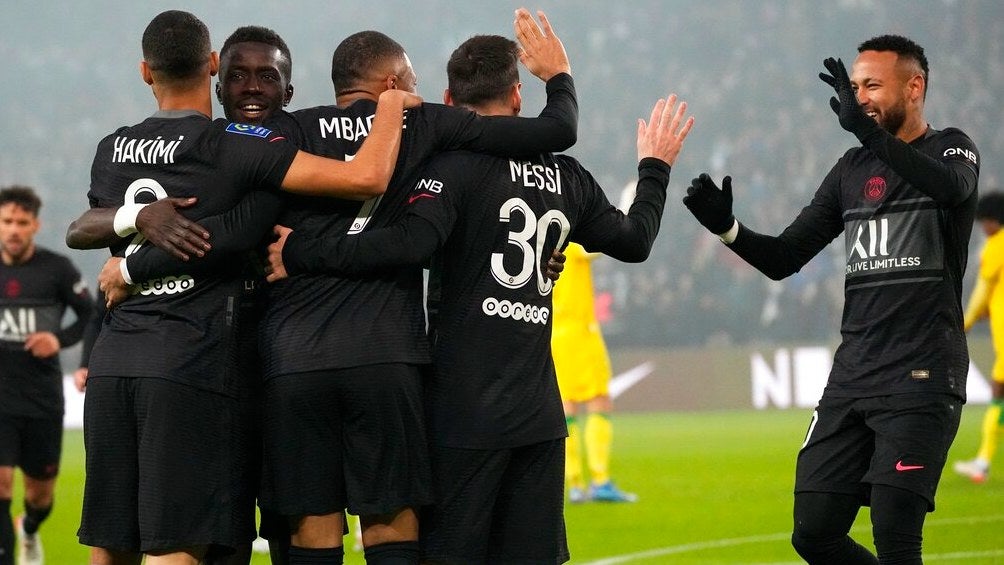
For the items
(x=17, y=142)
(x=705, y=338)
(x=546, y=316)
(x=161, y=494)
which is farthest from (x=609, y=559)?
(x=17, y=142)

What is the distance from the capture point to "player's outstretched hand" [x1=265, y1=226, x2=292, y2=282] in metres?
3.70

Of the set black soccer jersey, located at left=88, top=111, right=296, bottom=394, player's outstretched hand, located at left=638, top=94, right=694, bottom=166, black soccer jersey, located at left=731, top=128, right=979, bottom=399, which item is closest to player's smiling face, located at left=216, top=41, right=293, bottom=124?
black soccer jersey, located at left=88, top=111, right=296, bottom=394

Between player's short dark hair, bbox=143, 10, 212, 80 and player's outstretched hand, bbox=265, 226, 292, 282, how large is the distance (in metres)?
0.59

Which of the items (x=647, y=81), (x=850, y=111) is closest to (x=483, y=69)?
(x=850, y=111)

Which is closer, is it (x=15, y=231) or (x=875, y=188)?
(x=875, y=188)

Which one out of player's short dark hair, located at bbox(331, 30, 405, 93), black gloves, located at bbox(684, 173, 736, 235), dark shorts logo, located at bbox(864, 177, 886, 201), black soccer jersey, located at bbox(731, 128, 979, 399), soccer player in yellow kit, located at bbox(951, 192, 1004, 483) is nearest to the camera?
player's short dark hair, located at bbox(331, 30, 405, 93)

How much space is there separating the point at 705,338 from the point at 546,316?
54.5ft

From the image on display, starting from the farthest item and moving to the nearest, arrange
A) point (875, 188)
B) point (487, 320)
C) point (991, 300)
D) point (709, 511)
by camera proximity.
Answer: point (991, 300) < point (709, 511) < point (875, 188) < point (487, 320)

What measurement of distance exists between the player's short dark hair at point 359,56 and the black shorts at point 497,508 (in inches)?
47.6

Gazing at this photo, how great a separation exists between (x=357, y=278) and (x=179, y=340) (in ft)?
1.85

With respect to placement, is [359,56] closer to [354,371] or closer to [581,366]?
[354,371]

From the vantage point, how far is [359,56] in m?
3.90

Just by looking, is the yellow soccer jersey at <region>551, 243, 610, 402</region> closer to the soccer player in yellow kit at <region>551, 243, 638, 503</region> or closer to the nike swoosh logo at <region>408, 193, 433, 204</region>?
the soccer player in yellow kit at <region>551, 243, 638, 503</region>

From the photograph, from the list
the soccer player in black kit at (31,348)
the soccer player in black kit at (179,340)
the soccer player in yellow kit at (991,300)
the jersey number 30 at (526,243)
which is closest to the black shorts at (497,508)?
the jersey number 30 at (526,243)
